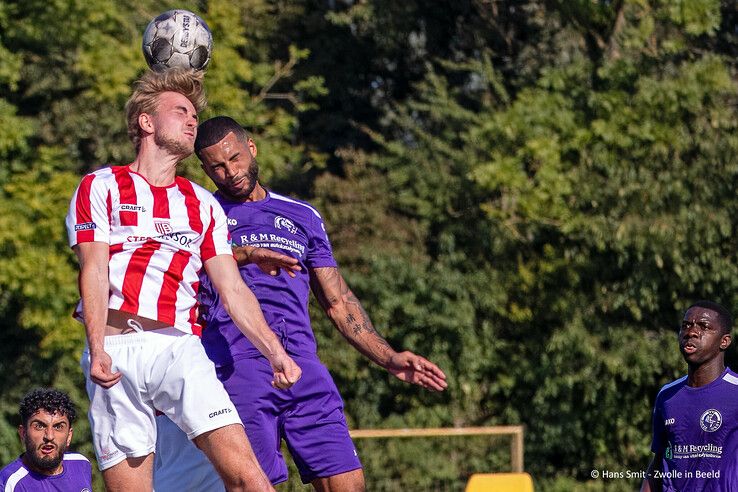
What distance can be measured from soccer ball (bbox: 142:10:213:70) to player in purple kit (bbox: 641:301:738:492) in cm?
306

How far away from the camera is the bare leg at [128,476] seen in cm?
477

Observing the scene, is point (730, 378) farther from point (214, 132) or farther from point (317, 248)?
point (214, 132)

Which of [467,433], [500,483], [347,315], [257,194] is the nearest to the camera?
[500,483]

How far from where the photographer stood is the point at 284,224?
5902 millimetres

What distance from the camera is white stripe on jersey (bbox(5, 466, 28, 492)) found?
7.26 metres

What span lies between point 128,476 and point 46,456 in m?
2.81

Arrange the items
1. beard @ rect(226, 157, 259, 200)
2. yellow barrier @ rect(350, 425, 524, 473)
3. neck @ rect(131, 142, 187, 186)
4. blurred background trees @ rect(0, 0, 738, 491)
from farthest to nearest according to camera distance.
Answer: blurred background trees @ rect(0, 0, 738, 491)
yellow barrier @ rect(350, 425, 524, 473)
beard @ rect(226, 157, 259, 200)
neck @ rect(131, 142, 187, 186)

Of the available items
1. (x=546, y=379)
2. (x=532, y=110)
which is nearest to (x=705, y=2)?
(x=532, y=110)

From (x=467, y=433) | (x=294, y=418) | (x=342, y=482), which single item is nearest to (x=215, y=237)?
(x=294, y=418)

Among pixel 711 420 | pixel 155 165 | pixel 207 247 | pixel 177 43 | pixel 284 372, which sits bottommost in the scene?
pixel 711 420

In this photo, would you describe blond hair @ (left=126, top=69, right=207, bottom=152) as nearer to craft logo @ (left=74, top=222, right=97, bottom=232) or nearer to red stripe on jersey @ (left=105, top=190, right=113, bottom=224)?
red stripe on jersey @ (left=105, top=190, right=113, bottom=224)

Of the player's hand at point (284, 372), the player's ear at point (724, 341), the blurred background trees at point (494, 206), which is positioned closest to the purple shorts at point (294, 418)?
the player's hand at point (284, 372)

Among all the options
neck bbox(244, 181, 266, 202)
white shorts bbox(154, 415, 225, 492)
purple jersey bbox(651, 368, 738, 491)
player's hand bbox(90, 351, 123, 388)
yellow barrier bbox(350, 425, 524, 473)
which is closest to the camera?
player's hand bbox(90, 351, 123, 388)

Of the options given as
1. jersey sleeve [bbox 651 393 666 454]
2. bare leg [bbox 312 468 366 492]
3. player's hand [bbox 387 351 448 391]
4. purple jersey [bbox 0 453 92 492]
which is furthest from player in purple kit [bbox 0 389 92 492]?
jersey sleeve [bbox 651 393 666 454]
